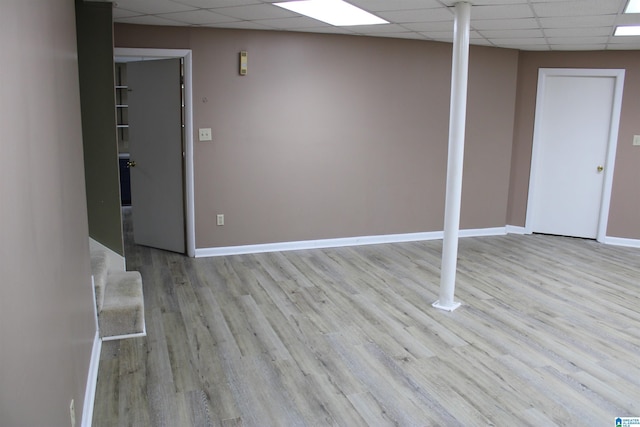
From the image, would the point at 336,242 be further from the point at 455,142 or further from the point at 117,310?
the point at 117,310

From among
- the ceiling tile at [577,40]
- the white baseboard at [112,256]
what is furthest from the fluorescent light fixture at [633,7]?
the white baseboard at [112,256]

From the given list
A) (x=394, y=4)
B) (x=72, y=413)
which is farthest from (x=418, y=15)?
(x=72, y=413)

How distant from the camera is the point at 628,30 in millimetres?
4758

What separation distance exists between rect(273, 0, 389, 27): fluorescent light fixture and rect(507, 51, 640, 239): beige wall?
262 cm

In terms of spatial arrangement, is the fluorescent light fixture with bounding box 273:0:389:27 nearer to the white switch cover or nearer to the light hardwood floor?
the white switch cover

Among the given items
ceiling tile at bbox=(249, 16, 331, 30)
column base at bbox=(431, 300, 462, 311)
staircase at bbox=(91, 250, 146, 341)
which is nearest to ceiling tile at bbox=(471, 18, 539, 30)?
ceiling tile at bbox=(249, 16, 331, 30)

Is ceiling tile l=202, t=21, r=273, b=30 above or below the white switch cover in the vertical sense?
above

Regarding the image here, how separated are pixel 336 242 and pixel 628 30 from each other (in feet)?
11.0

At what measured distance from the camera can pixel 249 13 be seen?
436 centimetres

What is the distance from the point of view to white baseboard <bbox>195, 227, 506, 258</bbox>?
547 cm

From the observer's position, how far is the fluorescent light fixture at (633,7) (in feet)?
12.0

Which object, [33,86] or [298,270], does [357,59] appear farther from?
[33,86]

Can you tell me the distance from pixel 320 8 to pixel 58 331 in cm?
326

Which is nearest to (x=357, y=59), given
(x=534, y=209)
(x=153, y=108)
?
(x=153, y=108)
